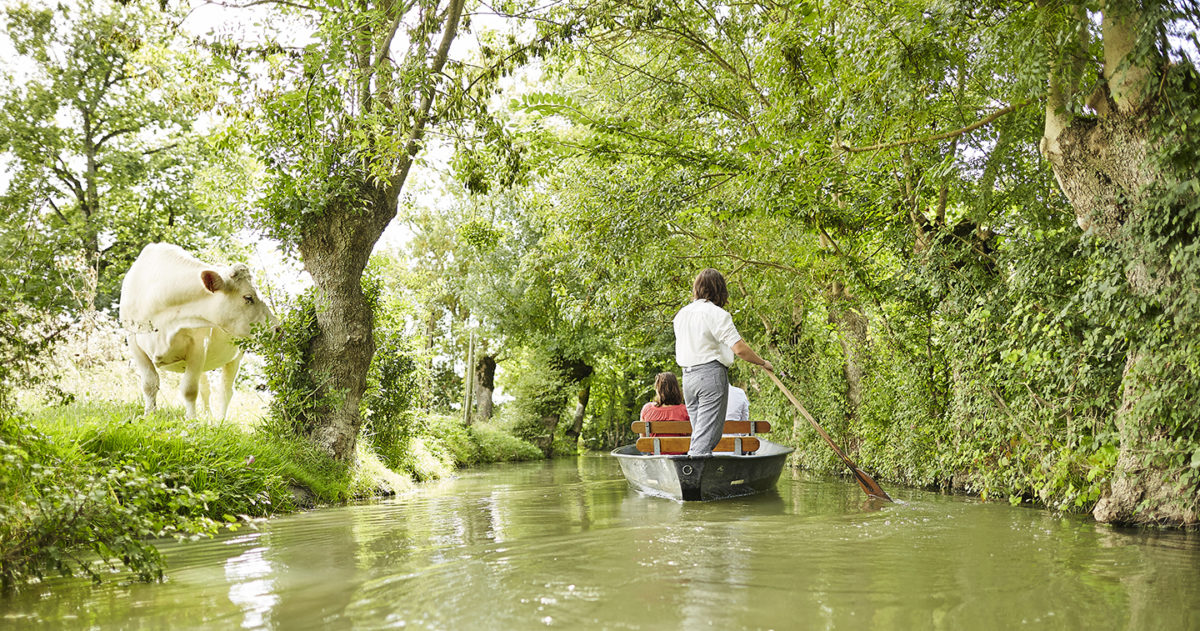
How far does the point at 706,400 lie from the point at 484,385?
69.2 ft

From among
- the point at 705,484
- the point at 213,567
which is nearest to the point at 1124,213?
the point at 705,484

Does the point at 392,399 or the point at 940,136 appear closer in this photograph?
the point at 940,136

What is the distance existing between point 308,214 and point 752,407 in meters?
13.5

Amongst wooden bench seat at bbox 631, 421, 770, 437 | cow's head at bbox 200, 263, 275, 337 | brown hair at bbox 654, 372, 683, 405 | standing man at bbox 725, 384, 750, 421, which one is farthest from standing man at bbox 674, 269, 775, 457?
cow's head at bbox 200, 263, 275, 337

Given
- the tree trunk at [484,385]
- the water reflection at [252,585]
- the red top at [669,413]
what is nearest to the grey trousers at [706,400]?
the red top at [669,413]

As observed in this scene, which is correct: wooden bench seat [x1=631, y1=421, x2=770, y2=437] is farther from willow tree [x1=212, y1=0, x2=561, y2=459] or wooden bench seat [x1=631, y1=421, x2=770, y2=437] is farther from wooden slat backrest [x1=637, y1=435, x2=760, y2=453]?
willow tree [x1=212, y1=0, x2=561, y2=459]

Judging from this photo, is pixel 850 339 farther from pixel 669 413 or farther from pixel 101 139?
pixel 101 139

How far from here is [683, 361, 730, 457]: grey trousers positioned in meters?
7.55

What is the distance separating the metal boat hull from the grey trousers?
17 centimetres

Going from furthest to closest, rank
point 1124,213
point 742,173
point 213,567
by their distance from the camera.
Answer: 1. point 742,173
2. point 1124,213
3. point 213,567

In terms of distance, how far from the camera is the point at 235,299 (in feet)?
27.4

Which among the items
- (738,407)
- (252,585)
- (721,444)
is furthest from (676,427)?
(252,585)

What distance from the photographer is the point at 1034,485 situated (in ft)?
23.3

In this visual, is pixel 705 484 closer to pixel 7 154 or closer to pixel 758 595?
pixel 758 595
